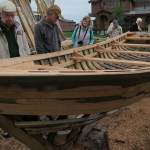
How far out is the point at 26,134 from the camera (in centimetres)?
301

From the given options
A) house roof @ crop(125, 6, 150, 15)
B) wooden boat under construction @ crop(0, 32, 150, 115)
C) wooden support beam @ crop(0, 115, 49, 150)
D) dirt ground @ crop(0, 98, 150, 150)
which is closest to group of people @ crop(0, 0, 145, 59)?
wooden boat under construction @ crop(0, 32, 150, 115)

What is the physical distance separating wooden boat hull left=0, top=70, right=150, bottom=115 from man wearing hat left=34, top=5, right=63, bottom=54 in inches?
75.0

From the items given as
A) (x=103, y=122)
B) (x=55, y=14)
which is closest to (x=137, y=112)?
(x=103, y=122)

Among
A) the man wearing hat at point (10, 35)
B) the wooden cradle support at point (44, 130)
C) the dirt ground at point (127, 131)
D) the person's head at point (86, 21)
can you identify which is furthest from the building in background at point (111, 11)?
the wooden cradle support at point (44, 130)

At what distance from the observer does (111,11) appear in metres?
37.4

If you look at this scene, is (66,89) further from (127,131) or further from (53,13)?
(127,131)

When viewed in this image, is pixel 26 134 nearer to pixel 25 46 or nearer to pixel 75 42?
pixel 25 46

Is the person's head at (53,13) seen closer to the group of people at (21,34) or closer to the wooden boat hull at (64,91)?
the group of people at (21,34)

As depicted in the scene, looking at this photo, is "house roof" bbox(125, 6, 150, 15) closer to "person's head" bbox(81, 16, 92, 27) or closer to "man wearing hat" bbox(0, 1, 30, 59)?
"person's head" bbox(81, 16, 92, 27)

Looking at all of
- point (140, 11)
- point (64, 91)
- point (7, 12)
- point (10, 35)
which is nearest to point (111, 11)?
point (140, 11)

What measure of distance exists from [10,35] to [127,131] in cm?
287

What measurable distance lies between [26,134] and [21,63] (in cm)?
98

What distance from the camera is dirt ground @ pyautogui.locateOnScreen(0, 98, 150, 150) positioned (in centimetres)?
444

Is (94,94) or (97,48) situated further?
(97,48)
